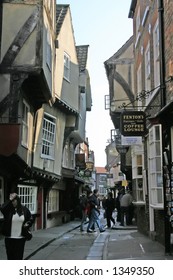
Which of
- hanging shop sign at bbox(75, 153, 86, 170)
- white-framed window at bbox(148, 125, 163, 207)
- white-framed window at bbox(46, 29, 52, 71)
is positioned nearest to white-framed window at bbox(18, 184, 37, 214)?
white-framed window at bbox(46, 29, 52, 71)

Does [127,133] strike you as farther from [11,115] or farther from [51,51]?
[51,51]

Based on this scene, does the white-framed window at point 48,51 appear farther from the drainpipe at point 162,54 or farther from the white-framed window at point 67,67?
the white-framed window at point 67,67

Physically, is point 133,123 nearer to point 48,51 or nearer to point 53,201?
point 48,51

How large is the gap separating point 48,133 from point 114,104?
401 cm

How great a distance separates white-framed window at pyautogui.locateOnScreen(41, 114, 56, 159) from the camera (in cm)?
1496

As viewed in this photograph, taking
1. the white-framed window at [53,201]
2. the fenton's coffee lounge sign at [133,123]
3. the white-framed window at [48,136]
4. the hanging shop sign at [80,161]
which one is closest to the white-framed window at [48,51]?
the white-framed window at [48,136]

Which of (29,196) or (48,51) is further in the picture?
(29,196)

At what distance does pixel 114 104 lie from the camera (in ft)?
60.2

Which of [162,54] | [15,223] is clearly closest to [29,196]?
[162,54]

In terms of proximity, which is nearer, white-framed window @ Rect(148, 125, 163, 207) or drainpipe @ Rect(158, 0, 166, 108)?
drainpipe @ Rect(158, 0, 166, 108)

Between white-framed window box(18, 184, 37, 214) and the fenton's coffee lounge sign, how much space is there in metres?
3.81

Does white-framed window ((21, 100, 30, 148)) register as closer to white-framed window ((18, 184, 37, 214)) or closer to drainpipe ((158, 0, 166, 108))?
white-framed window ((18, 184, 37, 214))

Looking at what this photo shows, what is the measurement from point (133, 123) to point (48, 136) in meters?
6.03

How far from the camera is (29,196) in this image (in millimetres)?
13430
